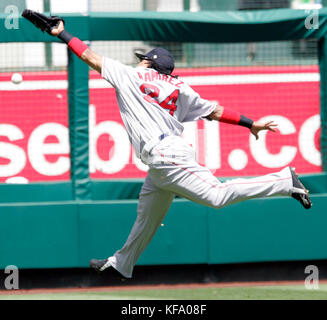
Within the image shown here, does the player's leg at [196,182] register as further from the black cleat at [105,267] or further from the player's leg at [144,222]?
the black cleat at [105,267]

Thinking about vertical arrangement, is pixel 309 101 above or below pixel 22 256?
above

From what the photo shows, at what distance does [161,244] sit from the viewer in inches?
262

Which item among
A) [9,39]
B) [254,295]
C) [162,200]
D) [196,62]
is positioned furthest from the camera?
[196,62]

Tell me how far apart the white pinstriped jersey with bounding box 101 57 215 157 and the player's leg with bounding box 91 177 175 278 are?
352 millimetres

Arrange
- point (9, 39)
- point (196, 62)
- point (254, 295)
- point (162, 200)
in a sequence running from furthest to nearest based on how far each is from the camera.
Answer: point (196, 62) → point (9, 39) → point (254, 295) → point (162, 200)

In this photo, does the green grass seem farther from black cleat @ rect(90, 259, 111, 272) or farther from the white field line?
the white field line

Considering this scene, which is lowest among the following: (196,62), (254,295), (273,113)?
(254,295)

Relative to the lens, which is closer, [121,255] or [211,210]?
[121,255]

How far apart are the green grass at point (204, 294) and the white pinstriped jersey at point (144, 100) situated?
1.75m

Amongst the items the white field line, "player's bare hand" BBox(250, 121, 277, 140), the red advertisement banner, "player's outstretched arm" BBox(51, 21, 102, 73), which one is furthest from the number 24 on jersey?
the white field line

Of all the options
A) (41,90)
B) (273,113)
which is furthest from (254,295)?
(41,90)

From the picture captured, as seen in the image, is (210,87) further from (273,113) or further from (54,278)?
(54,278)

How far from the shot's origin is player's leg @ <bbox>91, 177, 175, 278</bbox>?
5137 millimetres

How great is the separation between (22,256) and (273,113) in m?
2.88
